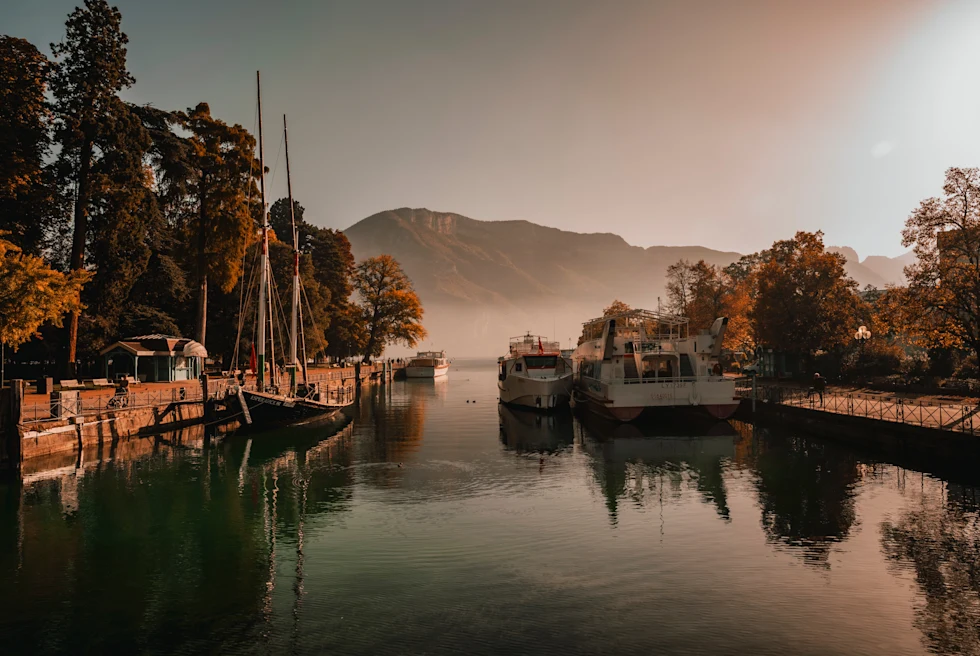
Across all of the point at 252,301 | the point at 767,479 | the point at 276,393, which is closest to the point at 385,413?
the point at 276,393

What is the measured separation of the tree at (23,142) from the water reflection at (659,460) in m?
37.3

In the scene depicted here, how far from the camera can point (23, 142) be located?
3975 centimetres

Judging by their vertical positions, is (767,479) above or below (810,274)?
below

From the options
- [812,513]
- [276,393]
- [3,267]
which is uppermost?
[3,267]

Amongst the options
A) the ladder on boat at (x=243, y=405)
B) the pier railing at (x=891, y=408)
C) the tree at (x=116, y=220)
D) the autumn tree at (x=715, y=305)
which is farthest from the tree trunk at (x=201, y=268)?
the autumn tree at (x=715, y=305)

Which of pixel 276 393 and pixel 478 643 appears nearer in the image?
pixel 478 643

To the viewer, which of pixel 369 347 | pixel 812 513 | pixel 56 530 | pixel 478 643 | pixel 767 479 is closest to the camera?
Result: pixel 478 643

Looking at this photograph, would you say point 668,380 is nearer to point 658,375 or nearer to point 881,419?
point 658,375

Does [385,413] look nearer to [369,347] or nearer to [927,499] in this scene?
[927,499]

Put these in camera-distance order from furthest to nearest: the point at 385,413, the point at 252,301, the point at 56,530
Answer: the point at 252,301 < the point at 385,413 < the point at 56,530

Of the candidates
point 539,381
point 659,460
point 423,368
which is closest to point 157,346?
point 539,381

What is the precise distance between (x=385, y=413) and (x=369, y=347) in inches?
1937

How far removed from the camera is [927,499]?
2041 cm

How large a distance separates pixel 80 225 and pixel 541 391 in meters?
33.8
